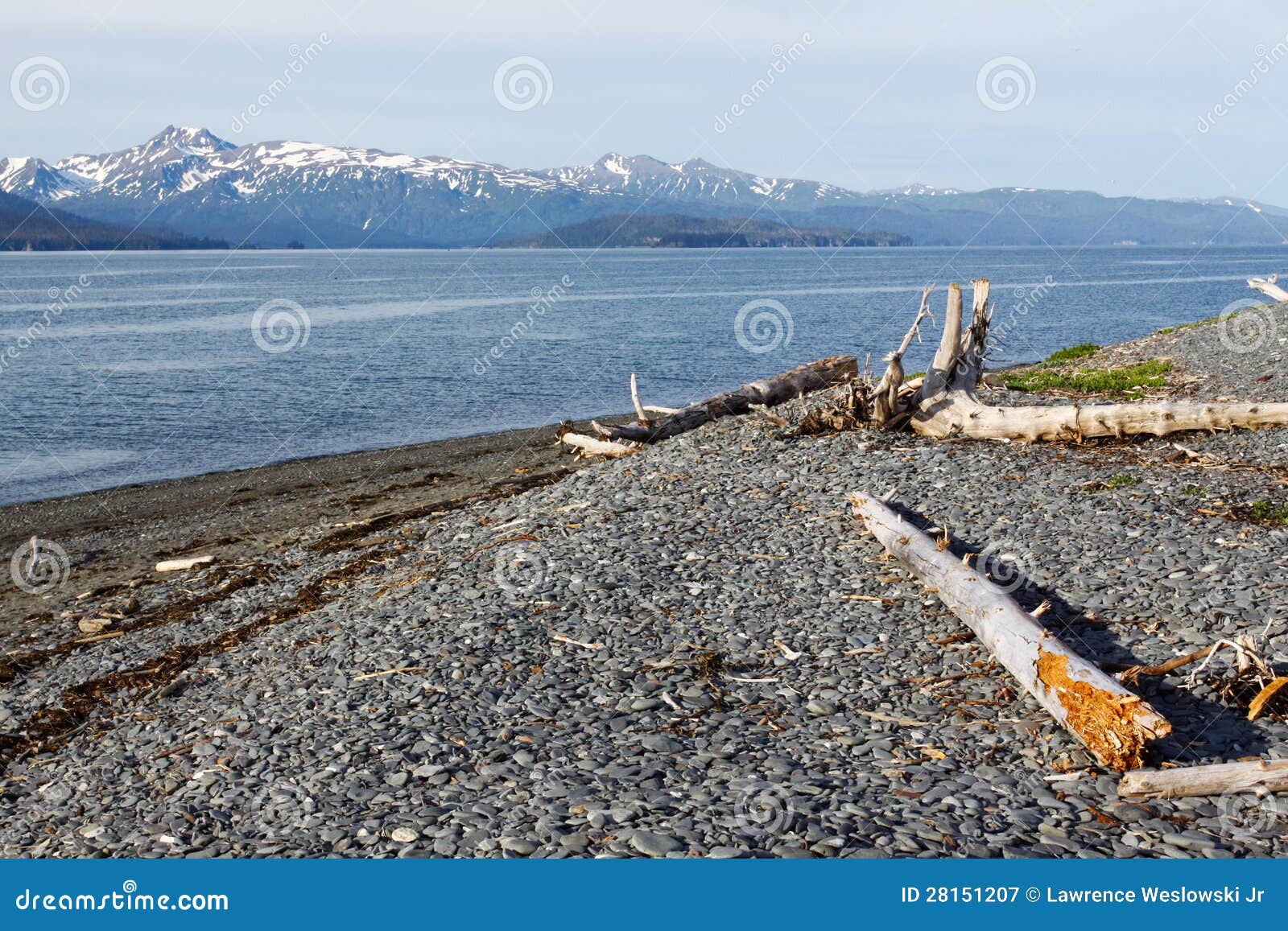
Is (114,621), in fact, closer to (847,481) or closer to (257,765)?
(257,765)

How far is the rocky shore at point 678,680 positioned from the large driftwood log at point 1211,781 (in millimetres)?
110

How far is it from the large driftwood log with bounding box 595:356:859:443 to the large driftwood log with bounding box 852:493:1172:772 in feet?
35.1

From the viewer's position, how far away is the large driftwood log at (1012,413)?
17.6 m

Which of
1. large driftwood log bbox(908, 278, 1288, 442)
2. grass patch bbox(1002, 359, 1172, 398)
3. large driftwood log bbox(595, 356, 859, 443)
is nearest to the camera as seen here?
large driftwood log bbox(908, 278, 1288, 442)

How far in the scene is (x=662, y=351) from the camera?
55.6 m

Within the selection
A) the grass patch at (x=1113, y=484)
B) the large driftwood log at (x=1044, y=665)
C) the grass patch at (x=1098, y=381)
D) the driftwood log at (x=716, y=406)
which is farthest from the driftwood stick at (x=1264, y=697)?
the grass patch at (x=1098, y=381)

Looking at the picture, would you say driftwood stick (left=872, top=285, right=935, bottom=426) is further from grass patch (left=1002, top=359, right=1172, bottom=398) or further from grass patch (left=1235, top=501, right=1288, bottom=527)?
grass patch (left=1002, top=359, right=1172, bottom=398)

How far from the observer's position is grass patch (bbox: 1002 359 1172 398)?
24.2 m

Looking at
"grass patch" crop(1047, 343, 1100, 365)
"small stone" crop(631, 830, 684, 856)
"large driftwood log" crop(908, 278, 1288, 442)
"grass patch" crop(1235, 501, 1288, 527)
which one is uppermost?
"grass patch" crop(1047, 343, 1100, 365)

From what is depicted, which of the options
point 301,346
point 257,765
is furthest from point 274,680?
point 301,346

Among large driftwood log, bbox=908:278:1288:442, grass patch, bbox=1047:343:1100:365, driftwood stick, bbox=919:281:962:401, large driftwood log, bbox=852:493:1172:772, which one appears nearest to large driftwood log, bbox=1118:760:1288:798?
large driftwood log, bbox=852:493:1172:772

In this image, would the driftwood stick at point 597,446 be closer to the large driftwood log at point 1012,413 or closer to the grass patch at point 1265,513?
the large driftwood log at point 1012,413

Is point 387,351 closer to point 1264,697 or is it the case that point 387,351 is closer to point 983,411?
point 983,411

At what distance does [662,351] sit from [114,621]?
41.8m
